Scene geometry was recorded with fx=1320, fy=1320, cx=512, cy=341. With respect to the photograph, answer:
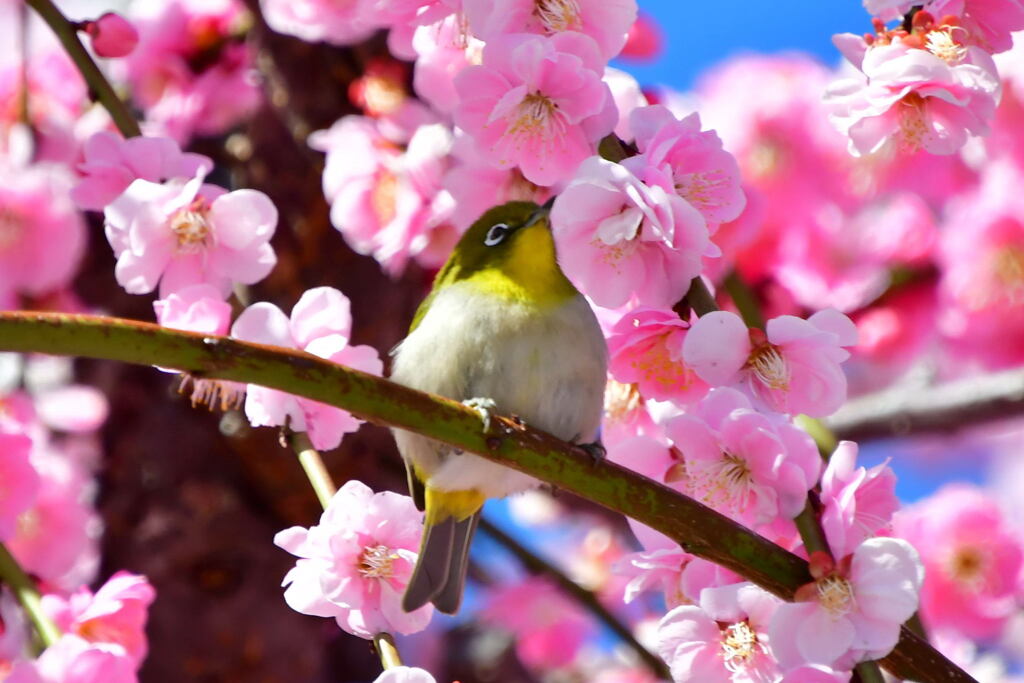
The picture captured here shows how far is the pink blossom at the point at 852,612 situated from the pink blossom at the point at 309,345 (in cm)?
67

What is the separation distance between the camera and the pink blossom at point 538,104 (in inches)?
65.2

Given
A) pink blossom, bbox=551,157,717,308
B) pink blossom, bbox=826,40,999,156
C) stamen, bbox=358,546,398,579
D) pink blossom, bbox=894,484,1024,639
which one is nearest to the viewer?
pink blossom, bbox=551,157,717,308

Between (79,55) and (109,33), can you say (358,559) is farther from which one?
(109,33)

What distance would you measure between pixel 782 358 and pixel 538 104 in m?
0.46

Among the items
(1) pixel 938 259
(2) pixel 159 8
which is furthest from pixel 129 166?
(1) pixel 938 259

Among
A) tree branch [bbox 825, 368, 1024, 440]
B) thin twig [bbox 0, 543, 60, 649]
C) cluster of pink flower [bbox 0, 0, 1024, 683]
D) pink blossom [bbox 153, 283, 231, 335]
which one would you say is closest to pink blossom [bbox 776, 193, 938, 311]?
tree branch [bbox 825, 368, 1024, 440]

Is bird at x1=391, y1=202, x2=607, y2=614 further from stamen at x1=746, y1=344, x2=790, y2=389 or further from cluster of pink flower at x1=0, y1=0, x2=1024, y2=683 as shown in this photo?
stamen at x1=746, y1=344, x2=790, y2=389

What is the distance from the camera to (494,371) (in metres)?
2.19

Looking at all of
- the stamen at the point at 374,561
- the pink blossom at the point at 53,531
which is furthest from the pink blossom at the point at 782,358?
the pink blossom at the point at 53,531

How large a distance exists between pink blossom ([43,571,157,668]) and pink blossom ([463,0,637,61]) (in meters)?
0.95

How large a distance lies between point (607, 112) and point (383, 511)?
0.62m

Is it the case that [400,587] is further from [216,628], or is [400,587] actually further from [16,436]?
[216,628]

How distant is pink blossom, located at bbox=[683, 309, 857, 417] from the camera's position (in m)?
1.65

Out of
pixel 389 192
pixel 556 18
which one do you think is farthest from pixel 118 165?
pixel 556 18
